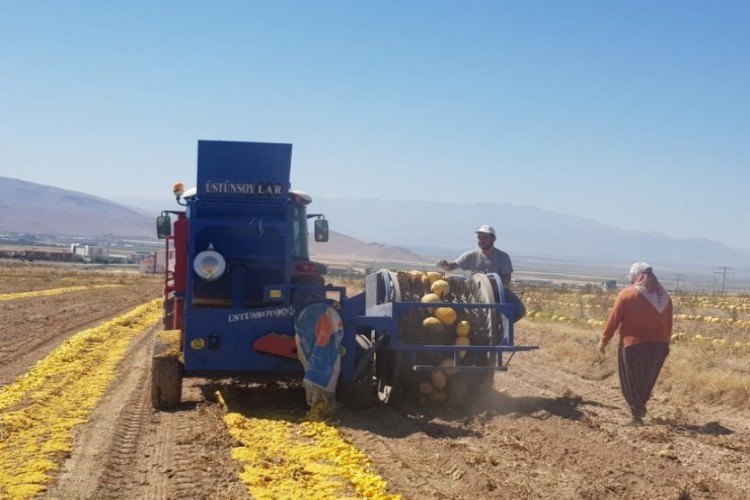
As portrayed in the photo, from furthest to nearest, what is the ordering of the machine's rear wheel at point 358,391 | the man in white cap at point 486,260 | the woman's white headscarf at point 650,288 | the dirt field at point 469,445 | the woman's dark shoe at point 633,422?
the man in white cap at point 486,260 → the machine's rear wheel at point 358,391 → the woman's white headscarf at point 650,288 → the woman's dark shoe at point 633,422 → the dirt field at point 469,445

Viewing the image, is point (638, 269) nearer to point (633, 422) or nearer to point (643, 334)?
point (643, 334)

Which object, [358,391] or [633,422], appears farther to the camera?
[358,391]

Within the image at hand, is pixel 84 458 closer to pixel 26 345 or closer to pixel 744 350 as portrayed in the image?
pixel 26 345

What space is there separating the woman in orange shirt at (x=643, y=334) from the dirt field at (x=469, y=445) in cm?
47

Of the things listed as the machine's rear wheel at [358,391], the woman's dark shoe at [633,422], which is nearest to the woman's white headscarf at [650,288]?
the woman's dark shoe at [633,422]

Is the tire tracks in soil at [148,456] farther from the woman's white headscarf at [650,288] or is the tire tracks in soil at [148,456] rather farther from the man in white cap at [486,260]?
the woman's white headscarf at [650,288]

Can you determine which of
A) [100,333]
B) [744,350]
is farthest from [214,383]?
[744,350]

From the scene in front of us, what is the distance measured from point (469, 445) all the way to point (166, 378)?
4023 millimetres

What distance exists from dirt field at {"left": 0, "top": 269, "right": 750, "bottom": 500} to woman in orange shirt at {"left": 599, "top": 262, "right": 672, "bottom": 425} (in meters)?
0.47

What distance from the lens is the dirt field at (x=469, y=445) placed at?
769cm

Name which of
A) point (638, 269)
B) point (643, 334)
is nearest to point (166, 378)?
point (643, 334)

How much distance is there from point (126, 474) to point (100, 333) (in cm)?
1440

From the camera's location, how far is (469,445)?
30.9 feet

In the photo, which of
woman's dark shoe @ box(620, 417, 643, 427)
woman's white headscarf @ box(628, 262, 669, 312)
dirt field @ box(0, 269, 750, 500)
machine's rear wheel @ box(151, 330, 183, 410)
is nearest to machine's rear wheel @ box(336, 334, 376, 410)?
dirt field @ box(0, 269, 750, 500)
